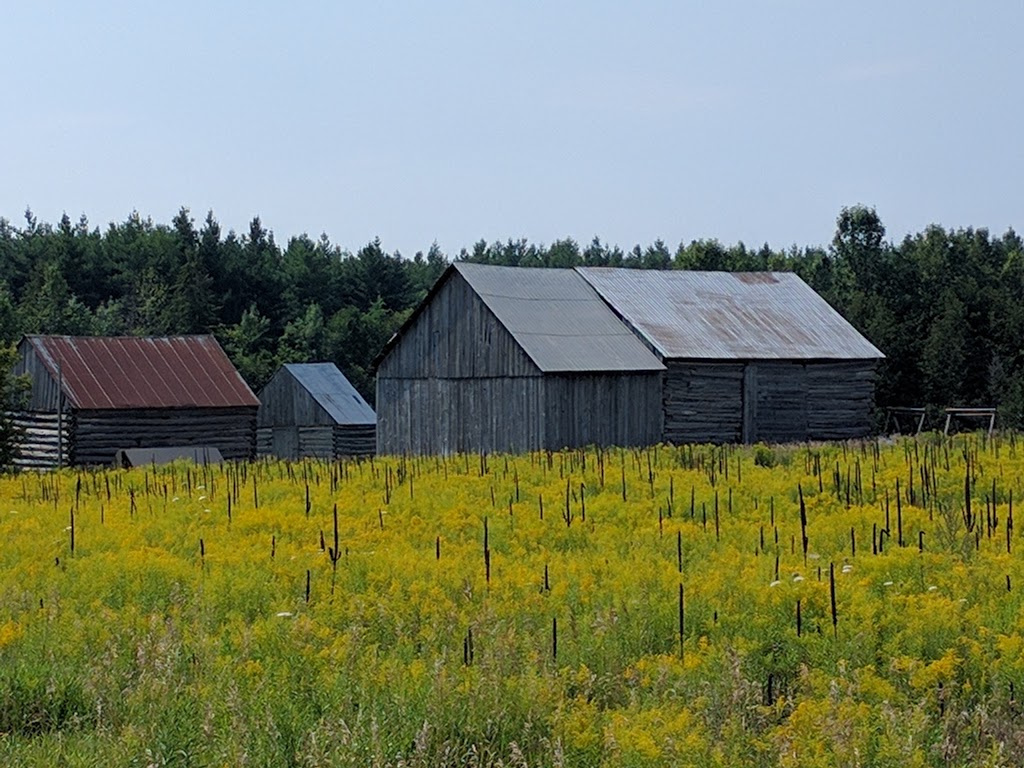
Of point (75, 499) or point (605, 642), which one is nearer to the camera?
point (605, 642)

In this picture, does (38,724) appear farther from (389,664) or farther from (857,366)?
(857,366)

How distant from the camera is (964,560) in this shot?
12.3 meters

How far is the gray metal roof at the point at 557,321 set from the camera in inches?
1495

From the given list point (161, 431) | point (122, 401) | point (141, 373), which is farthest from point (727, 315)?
point (122, 401)

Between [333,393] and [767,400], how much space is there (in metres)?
20.2

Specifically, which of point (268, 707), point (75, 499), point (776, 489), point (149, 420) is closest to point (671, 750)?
point (268, 707)

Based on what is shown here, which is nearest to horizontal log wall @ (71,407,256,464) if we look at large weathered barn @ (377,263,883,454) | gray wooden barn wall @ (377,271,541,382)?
large weathered barn @ (377,263,883,454)

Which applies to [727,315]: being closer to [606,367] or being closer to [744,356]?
[744,356]

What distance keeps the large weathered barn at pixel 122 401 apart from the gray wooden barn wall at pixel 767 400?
44.6ft

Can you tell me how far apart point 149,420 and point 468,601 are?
33.6m

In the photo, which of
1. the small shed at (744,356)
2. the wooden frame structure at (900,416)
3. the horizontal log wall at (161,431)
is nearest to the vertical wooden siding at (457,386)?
the small shed at (744,356)

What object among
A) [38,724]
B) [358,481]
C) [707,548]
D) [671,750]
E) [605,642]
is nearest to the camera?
[671,750]

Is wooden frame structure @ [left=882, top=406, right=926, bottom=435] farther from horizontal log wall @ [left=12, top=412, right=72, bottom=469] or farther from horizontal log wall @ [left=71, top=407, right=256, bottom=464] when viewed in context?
horizontal log wall @ [left=12, top=412, right=72, bottom=469]

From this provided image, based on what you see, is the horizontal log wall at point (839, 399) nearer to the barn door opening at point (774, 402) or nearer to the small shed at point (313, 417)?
the barn door opening at point (774, 402)
